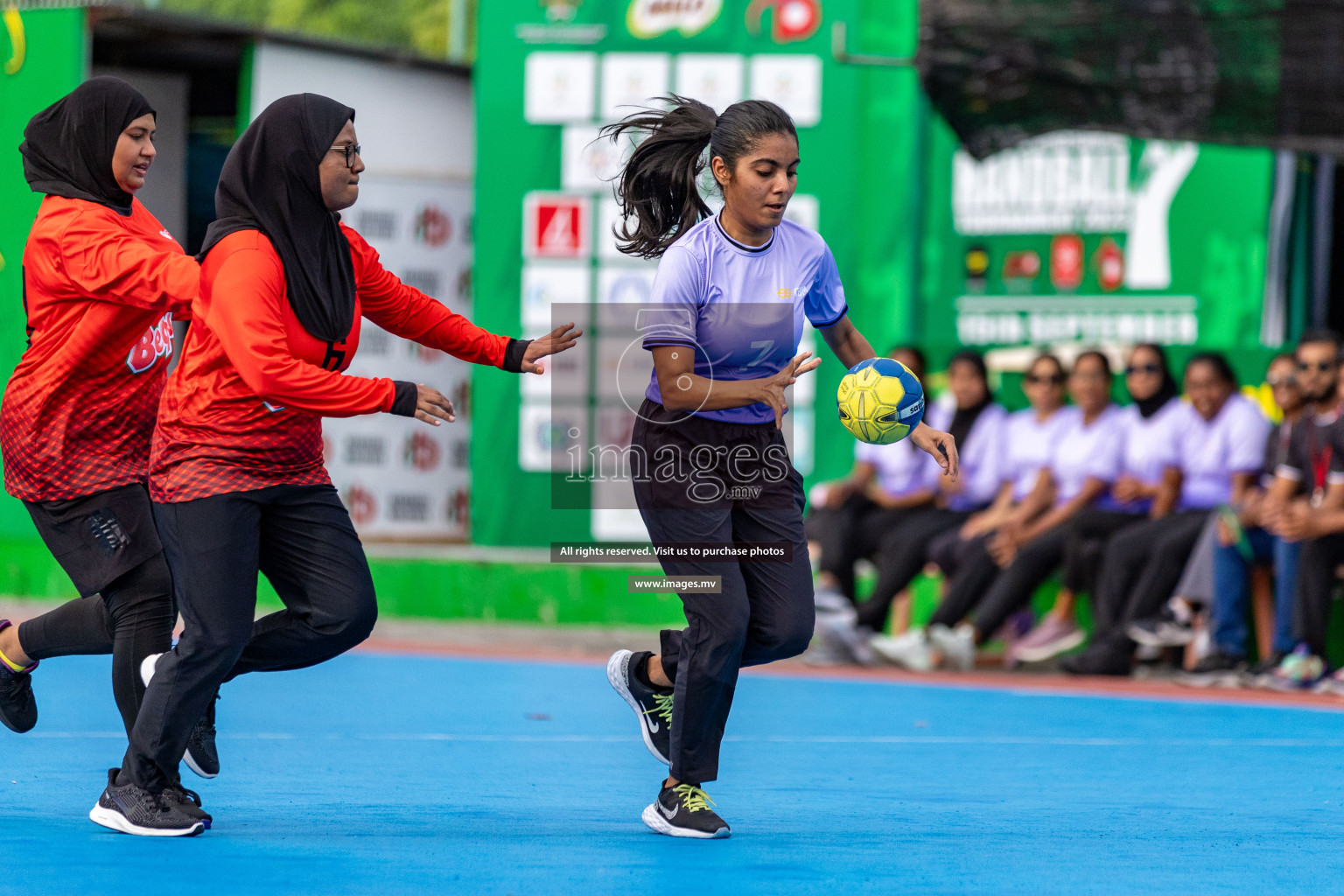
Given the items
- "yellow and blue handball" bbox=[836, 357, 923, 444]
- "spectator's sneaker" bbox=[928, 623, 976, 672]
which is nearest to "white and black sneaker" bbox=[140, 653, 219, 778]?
"yellow and blue handball" bbox=[836, 357, 923, 444]

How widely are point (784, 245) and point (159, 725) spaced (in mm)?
2278

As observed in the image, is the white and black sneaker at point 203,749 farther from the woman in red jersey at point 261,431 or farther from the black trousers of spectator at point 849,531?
the black trousers of spectator at point 849,531

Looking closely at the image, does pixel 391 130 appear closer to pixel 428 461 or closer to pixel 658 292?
pixel 428 461

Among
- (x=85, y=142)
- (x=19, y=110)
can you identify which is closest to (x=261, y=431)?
(x=85, y=142)

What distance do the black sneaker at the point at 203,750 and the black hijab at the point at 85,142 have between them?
5.16 feet

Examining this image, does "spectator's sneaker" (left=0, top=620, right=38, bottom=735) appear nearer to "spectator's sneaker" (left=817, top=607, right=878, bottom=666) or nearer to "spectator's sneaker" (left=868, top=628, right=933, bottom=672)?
"spectator's sneaker" (left=817, top=607, right=878, bottom=666)

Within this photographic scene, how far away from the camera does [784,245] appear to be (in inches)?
211

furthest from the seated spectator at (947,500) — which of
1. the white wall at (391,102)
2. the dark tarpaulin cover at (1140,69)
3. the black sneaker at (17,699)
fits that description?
the black sneaker at (17,699)

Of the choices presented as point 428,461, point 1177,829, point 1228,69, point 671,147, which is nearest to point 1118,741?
point 1177,829

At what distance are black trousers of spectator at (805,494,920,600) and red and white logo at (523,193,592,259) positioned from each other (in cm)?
303

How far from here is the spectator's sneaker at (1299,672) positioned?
363 inches

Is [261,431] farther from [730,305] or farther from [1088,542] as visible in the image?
[1088,542]

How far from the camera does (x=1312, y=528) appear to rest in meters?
9.20

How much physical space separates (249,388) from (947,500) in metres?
6.47
